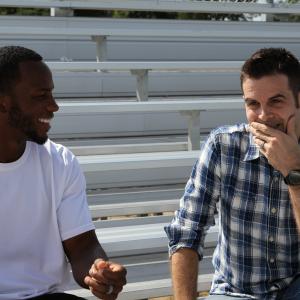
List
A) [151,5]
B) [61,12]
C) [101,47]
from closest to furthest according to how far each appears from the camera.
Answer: [101,47] < [151,5] < [61,12]

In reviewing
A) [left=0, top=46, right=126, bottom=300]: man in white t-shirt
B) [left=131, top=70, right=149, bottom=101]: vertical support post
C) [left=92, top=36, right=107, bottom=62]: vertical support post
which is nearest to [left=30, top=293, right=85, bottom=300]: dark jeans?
[left=0, top=46, right=126, bottom=300]: man in white t-shirt

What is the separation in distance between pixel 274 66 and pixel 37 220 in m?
0.69

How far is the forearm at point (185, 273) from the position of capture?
5.29 feet

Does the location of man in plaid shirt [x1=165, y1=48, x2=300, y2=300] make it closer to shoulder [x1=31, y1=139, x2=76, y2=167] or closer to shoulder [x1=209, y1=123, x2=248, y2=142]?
shoulder [x1=209, y1=123, x2=248, y2=142]

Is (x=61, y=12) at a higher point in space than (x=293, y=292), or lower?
higher

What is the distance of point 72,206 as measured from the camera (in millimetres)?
1662

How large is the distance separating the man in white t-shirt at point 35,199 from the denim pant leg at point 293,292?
1.54 ft

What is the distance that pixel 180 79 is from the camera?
4.25m

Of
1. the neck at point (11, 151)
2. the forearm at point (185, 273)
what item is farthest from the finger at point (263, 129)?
the neck at point (11, 151)

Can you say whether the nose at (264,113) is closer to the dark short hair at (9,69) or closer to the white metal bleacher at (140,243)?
the dark short hair at (9,69)

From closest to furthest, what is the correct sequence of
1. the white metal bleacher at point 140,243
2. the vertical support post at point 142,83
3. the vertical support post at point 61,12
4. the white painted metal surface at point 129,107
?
1. the white metal bleacher at point 140,243
2. the white painted metal surface at point 129,107
3. the vertical support post at point 142,83
4. the vertical support post at point 61,12

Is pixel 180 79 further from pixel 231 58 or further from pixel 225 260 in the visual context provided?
pixel 225 260

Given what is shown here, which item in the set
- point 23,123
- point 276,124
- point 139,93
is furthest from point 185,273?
point 139,93

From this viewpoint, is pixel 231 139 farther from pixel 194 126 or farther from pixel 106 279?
pixel 194 126
